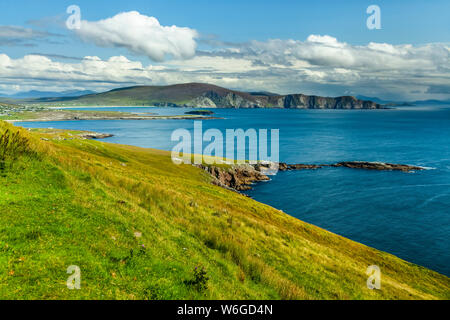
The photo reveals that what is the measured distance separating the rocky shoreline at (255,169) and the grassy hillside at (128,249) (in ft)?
213

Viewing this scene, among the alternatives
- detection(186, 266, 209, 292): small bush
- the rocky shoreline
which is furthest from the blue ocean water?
detection(186, 266, 209, 292): small bush

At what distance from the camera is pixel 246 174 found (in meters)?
110

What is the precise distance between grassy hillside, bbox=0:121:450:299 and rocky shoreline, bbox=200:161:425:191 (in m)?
64.9

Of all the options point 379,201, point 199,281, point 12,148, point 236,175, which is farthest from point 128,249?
point 236,175

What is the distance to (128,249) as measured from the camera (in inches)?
542

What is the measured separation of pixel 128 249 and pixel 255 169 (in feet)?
344

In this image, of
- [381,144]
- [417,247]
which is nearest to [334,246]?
[417,247]

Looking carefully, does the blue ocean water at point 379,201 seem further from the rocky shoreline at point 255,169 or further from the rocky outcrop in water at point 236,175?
the rocky outcrop in water at point 236,175

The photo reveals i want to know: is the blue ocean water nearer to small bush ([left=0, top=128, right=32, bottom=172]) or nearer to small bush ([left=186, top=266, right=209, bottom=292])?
small bush ([left=186, top=266, right=209, bottom=292])

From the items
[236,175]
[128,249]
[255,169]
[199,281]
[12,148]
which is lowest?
[236,175]

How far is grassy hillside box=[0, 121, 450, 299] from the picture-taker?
440 inches

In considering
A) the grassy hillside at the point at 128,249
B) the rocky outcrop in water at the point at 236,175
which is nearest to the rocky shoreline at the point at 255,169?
the rocky outcrop in water at the point at 236,175

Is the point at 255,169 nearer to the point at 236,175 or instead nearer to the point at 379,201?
the point at 236,175

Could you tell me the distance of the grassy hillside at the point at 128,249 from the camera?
1116 centimetres
